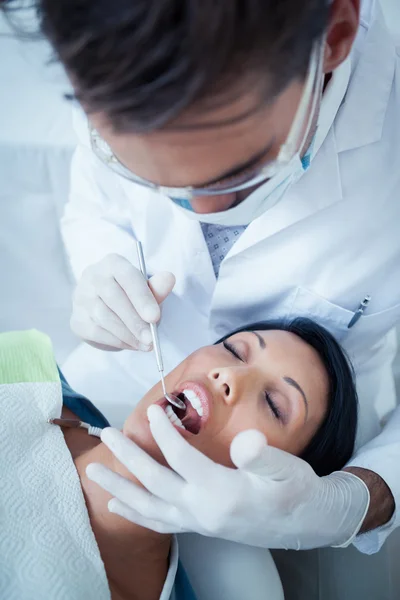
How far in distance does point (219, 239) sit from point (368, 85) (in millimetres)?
482

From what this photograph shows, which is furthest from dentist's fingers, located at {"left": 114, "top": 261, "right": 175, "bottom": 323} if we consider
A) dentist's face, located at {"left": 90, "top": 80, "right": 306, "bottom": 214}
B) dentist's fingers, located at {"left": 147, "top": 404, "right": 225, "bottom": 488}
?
dentist's face, located at {"left": 90, "top": 80, "right": 306, "bottom": 214}

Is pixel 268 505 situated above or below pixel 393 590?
above

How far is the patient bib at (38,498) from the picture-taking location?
104 cm

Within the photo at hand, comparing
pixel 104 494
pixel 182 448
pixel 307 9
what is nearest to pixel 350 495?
pixel 182 448

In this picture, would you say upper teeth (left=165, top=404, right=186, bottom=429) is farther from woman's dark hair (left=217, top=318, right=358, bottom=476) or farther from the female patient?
woman's dark hair (left=217, top=318, right=358, bottom=476)

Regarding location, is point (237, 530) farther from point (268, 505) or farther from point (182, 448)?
point (182, 448)

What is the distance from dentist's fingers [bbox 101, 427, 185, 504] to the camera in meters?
1.00

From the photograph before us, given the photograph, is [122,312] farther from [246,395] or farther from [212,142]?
[212,142]

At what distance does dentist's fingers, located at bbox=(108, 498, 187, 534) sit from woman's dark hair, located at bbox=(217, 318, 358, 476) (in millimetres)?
396

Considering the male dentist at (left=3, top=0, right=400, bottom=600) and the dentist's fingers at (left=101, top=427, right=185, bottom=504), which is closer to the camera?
the male dentist at (left=3, top=0, right=400, bottom=600)

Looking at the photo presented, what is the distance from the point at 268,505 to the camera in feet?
3.28

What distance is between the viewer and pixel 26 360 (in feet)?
4.54

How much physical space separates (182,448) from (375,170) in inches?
28.2

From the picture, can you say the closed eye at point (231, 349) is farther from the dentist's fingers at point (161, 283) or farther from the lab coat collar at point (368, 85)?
the lab coat collar at point (368, 85)
